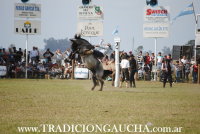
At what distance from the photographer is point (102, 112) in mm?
12547

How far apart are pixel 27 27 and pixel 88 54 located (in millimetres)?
20738

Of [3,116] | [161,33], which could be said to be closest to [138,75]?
[161,33]

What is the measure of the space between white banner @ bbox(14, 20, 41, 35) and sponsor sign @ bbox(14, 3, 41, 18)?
57 cm

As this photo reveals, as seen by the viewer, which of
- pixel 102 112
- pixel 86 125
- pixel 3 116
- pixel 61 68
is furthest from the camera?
pixel 61 68

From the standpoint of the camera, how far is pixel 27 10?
1666 inches

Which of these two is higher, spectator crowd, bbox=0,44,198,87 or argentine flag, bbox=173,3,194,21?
argentine flag, bbox=173,3,194,21

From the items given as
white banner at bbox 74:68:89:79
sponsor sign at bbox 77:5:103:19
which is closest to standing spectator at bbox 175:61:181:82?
white banner at bbox 74:68:89:79

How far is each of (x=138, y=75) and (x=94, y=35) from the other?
6.00 m

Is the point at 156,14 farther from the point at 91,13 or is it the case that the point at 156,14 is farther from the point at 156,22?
the point at 91,13

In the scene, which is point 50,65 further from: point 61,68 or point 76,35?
point 76,35

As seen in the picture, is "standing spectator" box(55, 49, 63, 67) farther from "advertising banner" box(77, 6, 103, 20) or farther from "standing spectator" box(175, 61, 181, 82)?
"standing spectator" box(175, 61, 181, 82)

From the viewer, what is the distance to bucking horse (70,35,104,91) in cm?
2223

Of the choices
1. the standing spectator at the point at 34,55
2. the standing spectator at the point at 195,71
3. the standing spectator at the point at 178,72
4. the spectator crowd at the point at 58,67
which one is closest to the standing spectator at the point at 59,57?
the spectator crowd at the point at 58,67

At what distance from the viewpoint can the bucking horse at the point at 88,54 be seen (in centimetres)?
2223
